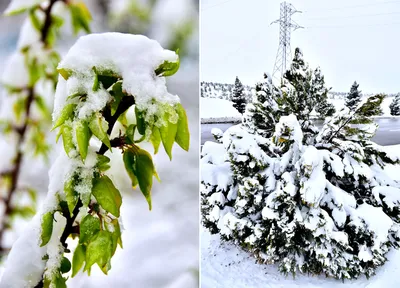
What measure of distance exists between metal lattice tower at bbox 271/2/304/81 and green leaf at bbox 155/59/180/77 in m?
1.40

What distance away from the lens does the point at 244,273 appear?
1.94 metres

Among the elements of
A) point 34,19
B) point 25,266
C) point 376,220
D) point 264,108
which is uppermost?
point 34,19

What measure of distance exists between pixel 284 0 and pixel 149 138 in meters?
1.49

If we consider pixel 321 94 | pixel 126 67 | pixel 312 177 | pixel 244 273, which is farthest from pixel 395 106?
pixel 126 67

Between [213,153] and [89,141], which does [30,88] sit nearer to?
[89,141]

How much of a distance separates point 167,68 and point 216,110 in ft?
4.41

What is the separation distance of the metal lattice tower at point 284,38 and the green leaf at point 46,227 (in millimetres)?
1511

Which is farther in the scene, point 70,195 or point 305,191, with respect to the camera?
point 305,191

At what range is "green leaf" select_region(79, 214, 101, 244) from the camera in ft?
1.87

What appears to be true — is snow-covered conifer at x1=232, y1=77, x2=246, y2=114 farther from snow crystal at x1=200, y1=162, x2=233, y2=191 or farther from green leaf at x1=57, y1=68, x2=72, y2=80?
green leaf at x1=57, y1=68, x2=72, y2=80

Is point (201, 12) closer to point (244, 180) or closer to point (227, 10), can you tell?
point (227, 10)

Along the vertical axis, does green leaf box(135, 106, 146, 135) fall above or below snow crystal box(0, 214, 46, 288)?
above

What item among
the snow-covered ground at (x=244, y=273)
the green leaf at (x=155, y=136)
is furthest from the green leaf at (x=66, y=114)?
the snow-covered ground at (x=244, y=273)

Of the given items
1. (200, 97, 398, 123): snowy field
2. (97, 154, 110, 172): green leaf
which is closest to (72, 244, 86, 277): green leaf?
(97, 154, 110, 172): green leaf
